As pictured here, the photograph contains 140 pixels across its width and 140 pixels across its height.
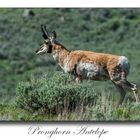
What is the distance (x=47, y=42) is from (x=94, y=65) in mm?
830

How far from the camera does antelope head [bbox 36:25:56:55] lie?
64.6ft

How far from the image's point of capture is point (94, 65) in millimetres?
19656

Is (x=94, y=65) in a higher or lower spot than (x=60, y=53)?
lower

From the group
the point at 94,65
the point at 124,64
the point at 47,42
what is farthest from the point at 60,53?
the point at 124,64

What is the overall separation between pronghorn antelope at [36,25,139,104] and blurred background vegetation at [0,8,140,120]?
10cm

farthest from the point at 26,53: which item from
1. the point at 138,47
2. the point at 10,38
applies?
the point at 138,47

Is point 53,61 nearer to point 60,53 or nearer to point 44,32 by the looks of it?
point 60,53

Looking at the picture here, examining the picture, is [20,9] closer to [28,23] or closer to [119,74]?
[28,23]

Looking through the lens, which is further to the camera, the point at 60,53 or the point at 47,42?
the point at 60,53

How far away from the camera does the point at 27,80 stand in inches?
779
